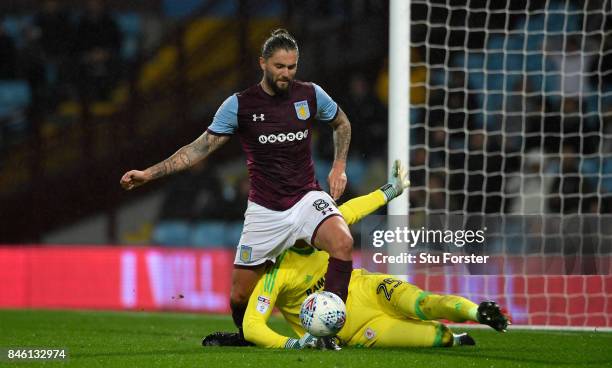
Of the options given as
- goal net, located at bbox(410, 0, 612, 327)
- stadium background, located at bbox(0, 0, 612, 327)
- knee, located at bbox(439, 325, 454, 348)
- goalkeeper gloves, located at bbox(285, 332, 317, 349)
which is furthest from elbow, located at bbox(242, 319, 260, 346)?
stadium background, located at bbox(0, 0, 612, 327)

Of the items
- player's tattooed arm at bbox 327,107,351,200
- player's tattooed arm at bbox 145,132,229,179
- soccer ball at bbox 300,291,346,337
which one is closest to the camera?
soccer ball at bbox 300,291,346,337

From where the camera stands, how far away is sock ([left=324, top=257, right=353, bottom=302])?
21.7ft

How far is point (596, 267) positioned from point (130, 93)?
5882mm

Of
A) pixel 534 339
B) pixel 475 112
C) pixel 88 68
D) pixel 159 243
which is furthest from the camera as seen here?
pixel 88 68

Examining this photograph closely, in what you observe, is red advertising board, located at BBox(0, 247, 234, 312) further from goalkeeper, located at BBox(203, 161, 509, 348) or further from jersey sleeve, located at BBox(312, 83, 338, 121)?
goalkeeper, located at BBox(203, 161, 509, 348)

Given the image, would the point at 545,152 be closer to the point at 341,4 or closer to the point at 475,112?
the point at 475,112

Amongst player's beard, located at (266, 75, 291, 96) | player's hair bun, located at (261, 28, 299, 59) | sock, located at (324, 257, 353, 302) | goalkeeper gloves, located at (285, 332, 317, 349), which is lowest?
goalkeeper gloves, located at (285, 332, 317, 349)

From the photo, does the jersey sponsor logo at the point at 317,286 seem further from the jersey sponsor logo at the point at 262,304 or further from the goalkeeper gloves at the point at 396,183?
the goalkeeper gloves at the point at 396,183

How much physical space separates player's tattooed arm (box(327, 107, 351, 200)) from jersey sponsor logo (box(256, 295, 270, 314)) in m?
0.89

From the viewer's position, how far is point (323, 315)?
615 cm

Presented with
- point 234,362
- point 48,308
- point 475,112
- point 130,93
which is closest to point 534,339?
point 234,362

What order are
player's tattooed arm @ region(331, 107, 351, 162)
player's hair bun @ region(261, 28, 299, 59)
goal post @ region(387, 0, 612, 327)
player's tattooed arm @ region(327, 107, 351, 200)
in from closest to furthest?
player's hair bun @ region(261, 28, 299, 59) → player's tattooed arm @ region(327, 107, 351, 200) → player's tattooed arm @ region(331, 107, 351, 162) → goal post @ region(387, 0, 612, 327)

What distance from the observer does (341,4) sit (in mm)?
13039

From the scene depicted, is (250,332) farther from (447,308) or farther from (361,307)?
(447,308)
